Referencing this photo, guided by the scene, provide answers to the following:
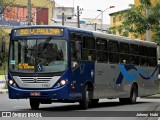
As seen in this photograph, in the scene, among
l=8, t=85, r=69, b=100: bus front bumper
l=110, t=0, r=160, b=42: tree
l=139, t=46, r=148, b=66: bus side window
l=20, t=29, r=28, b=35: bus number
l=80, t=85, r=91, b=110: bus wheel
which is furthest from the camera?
l=110, t=0, r=160, b=42: tree

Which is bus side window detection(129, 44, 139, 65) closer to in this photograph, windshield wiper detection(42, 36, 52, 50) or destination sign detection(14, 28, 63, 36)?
destination sign detection(14, 28, 63, 36)

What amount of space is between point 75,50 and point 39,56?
137 cm

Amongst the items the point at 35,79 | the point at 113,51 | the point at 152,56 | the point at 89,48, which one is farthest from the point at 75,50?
the point at 152,56

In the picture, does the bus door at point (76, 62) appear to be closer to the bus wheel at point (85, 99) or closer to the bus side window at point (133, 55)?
the bus wheel at point (85, 99)

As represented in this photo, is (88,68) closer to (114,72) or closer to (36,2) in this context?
(114,72)

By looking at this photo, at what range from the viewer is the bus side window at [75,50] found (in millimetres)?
19812

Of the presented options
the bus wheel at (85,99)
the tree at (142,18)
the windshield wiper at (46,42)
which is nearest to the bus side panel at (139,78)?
the tree at (142,18)

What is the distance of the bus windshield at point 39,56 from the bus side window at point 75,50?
1.28 feet

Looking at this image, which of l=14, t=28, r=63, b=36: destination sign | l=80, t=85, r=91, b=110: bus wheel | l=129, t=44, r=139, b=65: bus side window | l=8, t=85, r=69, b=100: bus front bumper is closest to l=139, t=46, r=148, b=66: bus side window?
l=129, t=44, r=139, b=65: bus side window

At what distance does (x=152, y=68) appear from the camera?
94.0 feet

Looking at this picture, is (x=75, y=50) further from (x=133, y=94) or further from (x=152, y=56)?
(x=152, y=56)

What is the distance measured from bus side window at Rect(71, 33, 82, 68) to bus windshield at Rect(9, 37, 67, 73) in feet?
1.28

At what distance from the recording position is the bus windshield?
19.4 m

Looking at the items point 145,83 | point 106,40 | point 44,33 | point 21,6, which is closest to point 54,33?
point 44,33
